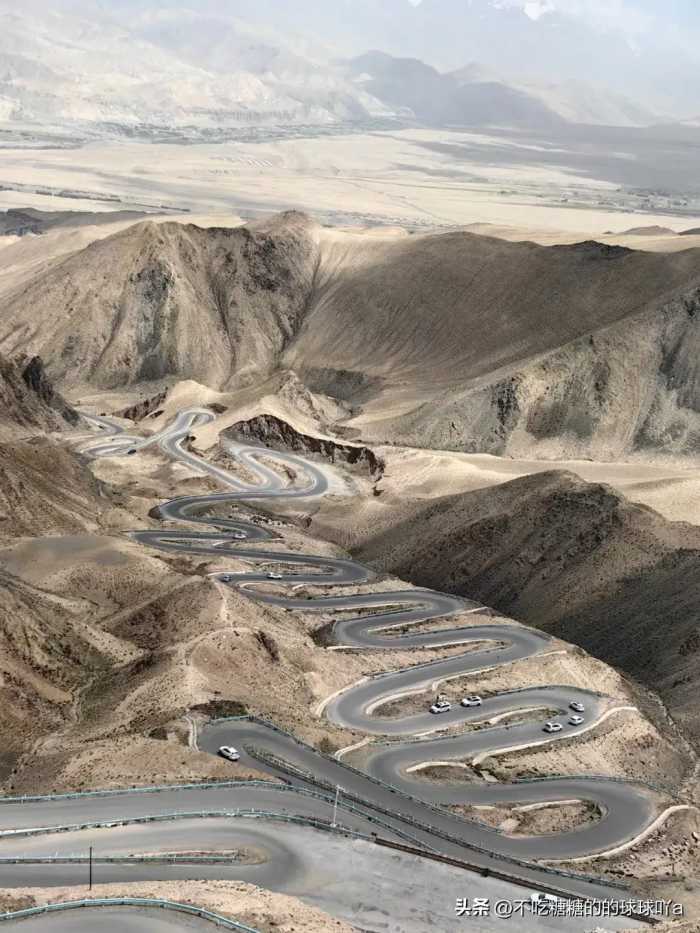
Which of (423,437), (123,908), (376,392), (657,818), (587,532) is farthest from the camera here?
(376,392)

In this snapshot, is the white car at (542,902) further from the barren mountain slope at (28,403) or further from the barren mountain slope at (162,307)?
the barren mountain slope at (162,307)

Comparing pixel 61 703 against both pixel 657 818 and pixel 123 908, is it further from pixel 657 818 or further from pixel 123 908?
pixel 657 818

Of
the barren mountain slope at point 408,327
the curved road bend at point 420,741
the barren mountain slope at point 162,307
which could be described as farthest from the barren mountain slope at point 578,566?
the barren mountain slope at point 162,307

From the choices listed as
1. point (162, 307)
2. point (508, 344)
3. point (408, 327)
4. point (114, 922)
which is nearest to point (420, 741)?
point (114, 922)

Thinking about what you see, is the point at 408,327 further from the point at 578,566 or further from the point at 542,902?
the point at 542,902

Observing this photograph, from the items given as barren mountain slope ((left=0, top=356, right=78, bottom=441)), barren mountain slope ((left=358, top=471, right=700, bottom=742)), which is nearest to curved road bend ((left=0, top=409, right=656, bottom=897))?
barren mountain slope ((left=358, top=471, right=700, bottom=742))

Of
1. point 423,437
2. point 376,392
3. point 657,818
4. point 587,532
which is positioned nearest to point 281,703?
point 657,818
